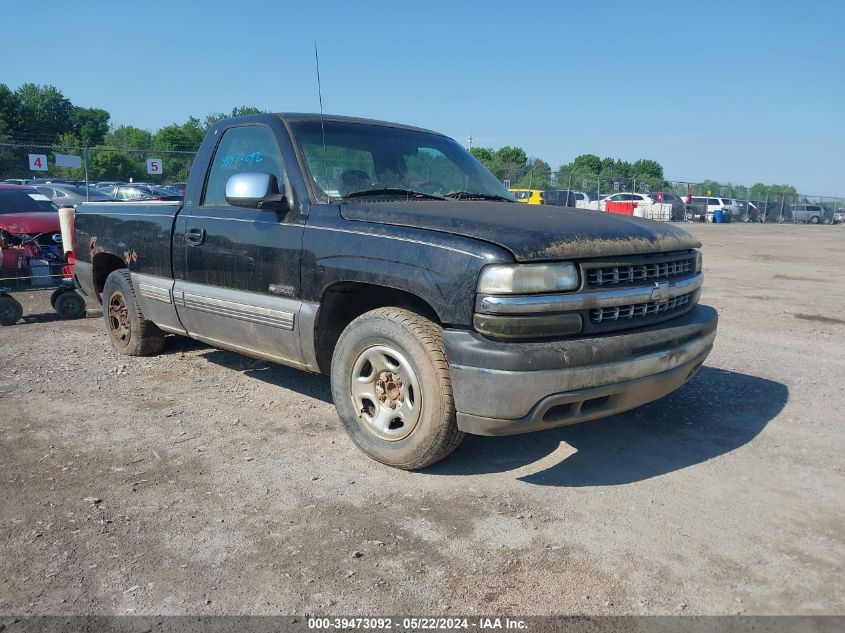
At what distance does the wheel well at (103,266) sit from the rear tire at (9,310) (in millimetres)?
1828

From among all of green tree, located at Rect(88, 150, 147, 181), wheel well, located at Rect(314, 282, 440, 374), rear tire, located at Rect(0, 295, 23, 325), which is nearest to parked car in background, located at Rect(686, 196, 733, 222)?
green tree, located at Rect(88, 150, 147, 181)

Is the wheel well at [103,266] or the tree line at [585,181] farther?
the tree line at [585,181]

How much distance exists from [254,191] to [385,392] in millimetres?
1378

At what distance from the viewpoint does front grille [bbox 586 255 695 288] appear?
3162 millimetres

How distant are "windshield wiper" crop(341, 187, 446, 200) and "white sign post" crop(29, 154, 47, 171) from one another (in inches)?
817

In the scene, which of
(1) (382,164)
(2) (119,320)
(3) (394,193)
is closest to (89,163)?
(2) (119,320)

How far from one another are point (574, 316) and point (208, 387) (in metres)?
3.11

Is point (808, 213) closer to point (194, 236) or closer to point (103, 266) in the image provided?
point (103, 266)

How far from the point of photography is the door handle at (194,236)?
452 cm

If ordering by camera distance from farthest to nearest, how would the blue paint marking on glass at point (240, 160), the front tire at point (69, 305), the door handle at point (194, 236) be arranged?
1. the front tire at point (69, 305)
2. the door handle at point (194, 236)
3. the blue paint marking on glass at point (240, 160)

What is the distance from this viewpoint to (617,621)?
90.7 inches

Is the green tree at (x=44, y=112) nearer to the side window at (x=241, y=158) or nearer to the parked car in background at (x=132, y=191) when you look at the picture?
the parked car in background at (x=132, y=191)

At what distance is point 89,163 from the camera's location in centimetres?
2791

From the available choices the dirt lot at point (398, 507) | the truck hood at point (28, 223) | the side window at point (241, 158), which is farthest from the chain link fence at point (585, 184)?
the dirt lot at point (398, 507)
